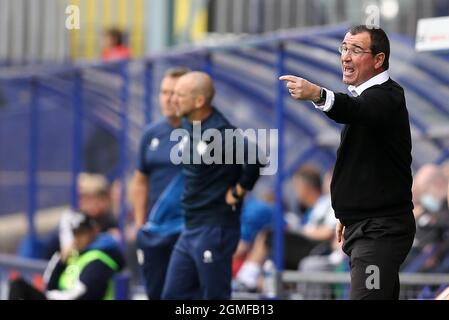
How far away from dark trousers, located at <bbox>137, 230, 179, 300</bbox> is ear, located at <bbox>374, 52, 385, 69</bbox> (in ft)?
9.69

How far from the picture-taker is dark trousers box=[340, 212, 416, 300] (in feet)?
19.7

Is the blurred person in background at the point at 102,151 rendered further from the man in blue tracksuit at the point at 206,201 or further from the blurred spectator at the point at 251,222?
the man in blue tracksuit at the point at 206,201

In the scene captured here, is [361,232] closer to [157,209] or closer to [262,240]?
[157,209]

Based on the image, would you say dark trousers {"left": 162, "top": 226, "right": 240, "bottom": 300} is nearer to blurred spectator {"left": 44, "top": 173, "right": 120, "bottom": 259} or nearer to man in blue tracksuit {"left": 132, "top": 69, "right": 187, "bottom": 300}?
man in blue tracksuit {"left": 132, "top": 69, "right": 187, "bottom": 300}

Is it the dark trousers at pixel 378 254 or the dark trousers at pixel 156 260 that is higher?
the dark trousers at pixel 378 254

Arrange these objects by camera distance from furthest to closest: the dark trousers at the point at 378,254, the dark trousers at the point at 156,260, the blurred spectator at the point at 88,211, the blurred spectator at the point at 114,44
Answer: the blurred spectator at the point at 114,44 < the blurred spectator at the point at 88,211 < the dark trousers at the point at 156,260 < the dark trousers at the point at 378,254

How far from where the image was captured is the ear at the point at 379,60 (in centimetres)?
615

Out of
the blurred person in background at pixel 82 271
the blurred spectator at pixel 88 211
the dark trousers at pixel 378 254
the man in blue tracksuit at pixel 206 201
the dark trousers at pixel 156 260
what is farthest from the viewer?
the blurred spectator at pixel 88 211

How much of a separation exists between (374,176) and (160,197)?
3.03 metres

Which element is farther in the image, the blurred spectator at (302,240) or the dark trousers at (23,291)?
the blurred spectator at (302,240)

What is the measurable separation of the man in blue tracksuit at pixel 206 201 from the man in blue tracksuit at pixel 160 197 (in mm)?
624

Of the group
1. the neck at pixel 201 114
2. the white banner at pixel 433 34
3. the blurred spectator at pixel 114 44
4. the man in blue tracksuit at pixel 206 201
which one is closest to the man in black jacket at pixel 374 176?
the white banner at pixel 433 34

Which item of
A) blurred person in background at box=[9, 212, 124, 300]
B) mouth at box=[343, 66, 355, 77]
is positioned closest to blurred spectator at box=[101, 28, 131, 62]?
blurred person in background at box=[9, 212, 124, 300]
